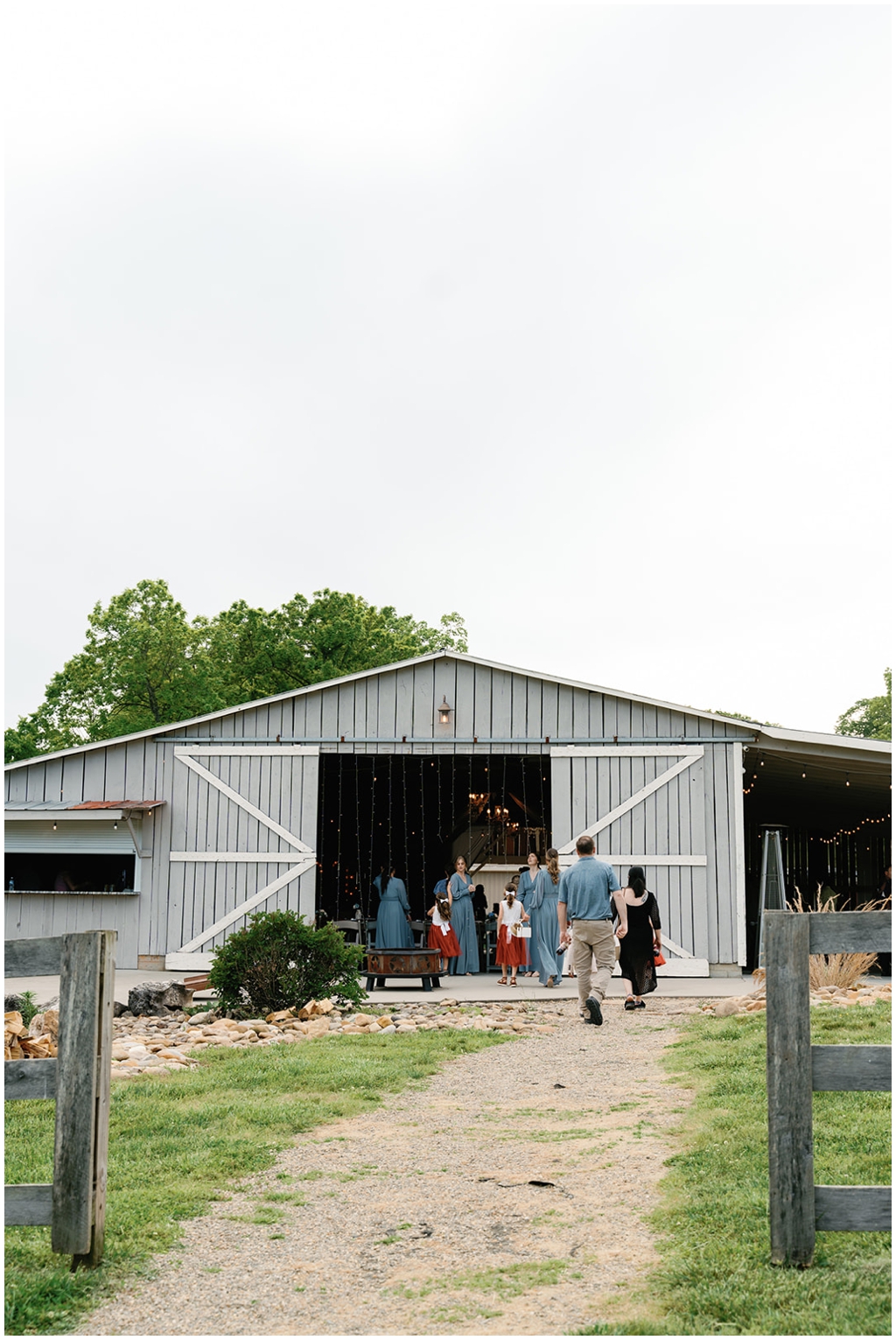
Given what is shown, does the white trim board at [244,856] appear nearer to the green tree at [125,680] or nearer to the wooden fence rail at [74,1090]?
the wooden fence rail at [74,1090]

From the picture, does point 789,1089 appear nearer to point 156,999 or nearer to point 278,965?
point 278,965

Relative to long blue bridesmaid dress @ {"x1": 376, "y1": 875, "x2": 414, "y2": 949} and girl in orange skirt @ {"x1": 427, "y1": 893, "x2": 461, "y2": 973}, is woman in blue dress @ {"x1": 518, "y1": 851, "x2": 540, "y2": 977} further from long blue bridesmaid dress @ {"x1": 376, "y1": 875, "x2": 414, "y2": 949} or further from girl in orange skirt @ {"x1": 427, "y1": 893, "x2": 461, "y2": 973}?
long blue bridesmaid dress @ {"x1": 376, "y1": 875, "x2": 414, "y2": 949}

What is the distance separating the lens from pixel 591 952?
34.0 ft

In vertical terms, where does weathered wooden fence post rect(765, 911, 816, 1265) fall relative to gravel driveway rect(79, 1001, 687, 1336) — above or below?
above

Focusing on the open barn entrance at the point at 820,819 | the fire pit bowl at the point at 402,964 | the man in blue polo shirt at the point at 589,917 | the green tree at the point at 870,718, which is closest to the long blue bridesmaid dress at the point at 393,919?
the fire pit bowl at the point at 402,964

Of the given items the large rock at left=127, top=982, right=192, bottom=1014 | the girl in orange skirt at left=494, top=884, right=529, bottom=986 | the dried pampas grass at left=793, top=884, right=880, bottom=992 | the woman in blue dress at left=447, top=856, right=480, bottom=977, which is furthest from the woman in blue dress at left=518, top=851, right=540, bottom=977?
the large rock at left=127, top=982, right=192, bottom=1014

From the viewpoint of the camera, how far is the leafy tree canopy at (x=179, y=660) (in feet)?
122

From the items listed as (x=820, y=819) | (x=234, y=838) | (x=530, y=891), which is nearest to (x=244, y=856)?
(x=234, y=838)

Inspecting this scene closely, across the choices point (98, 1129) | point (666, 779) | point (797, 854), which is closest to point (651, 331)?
point (666, 779)

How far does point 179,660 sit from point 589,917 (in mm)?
29177

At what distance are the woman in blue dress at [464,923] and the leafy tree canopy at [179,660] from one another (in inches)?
861

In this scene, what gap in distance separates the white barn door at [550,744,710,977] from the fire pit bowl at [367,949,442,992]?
10.0 feet

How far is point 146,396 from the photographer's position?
24.3 m

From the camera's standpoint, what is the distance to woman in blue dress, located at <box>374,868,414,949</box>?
52.0 ft
